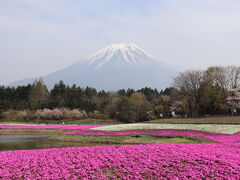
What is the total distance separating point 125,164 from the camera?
1465cm

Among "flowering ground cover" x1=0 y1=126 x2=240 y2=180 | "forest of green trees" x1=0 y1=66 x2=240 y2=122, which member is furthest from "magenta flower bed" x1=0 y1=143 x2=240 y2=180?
"forest of green trees" x1=0 y1=66 x2=240 y2=122

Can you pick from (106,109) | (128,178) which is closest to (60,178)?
(128,178)

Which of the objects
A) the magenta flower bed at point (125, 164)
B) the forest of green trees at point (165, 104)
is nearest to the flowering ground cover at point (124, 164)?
the magenta flower bed at point (125, 164)

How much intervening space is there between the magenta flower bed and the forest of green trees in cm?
5799

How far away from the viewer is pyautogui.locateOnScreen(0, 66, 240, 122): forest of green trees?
2977 inches

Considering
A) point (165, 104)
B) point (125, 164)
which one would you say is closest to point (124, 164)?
point (125, 164)

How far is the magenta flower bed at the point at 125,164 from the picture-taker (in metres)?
12.8

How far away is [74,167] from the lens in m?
14.5

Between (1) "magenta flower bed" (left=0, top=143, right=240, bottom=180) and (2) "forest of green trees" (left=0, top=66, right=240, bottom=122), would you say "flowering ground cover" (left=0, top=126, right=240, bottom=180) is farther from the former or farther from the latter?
(2) "forest of green trees" (left=0, top=66, right=240, bottom=122)

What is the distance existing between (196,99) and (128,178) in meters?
67.6

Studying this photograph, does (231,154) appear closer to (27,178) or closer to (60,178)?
(60,178)

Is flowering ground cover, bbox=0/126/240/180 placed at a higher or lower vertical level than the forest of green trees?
lower

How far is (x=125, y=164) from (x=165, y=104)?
85.5 m

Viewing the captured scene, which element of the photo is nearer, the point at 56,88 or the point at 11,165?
the point at 11,165
